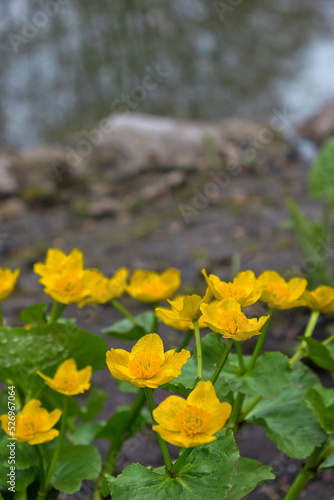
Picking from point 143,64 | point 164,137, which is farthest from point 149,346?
point 143,64

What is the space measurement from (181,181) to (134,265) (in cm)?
119

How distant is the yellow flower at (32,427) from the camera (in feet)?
2.06

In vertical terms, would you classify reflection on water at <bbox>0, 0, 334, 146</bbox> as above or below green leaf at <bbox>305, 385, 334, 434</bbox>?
below

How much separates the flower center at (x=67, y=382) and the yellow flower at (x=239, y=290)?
0.88 ft

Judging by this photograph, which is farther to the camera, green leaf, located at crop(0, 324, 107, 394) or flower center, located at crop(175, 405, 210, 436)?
green leaf, located at crop(0, 324, 107, 394)

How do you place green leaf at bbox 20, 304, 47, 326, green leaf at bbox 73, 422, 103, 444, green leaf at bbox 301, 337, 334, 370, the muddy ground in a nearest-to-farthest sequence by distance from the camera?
green leaf at bbox 301, 337, 334, 370, green leaf at bbox 20, 304, 47, 326, green leaf at bbox 73, 422, 103, 444, the muddy ground

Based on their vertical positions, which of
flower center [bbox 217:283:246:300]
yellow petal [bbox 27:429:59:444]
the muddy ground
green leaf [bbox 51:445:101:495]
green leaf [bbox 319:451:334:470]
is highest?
flower center [bbox 217:283:246:300]

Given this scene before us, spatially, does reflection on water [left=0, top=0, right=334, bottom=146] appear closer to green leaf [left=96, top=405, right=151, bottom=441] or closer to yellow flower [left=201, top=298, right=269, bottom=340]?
green leaf [left=96, top=405, right=151, bottom=441]

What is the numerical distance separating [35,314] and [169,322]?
0.90ft

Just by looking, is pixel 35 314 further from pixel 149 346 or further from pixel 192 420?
pixel 192 420

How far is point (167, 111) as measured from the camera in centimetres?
573

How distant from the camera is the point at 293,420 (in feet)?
2.53

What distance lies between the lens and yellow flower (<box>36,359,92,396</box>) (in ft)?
2.28

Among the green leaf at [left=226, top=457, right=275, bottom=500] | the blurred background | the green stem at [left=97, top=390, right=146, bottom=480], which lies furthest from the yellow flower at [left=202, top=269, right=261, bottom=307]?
the blurred background
